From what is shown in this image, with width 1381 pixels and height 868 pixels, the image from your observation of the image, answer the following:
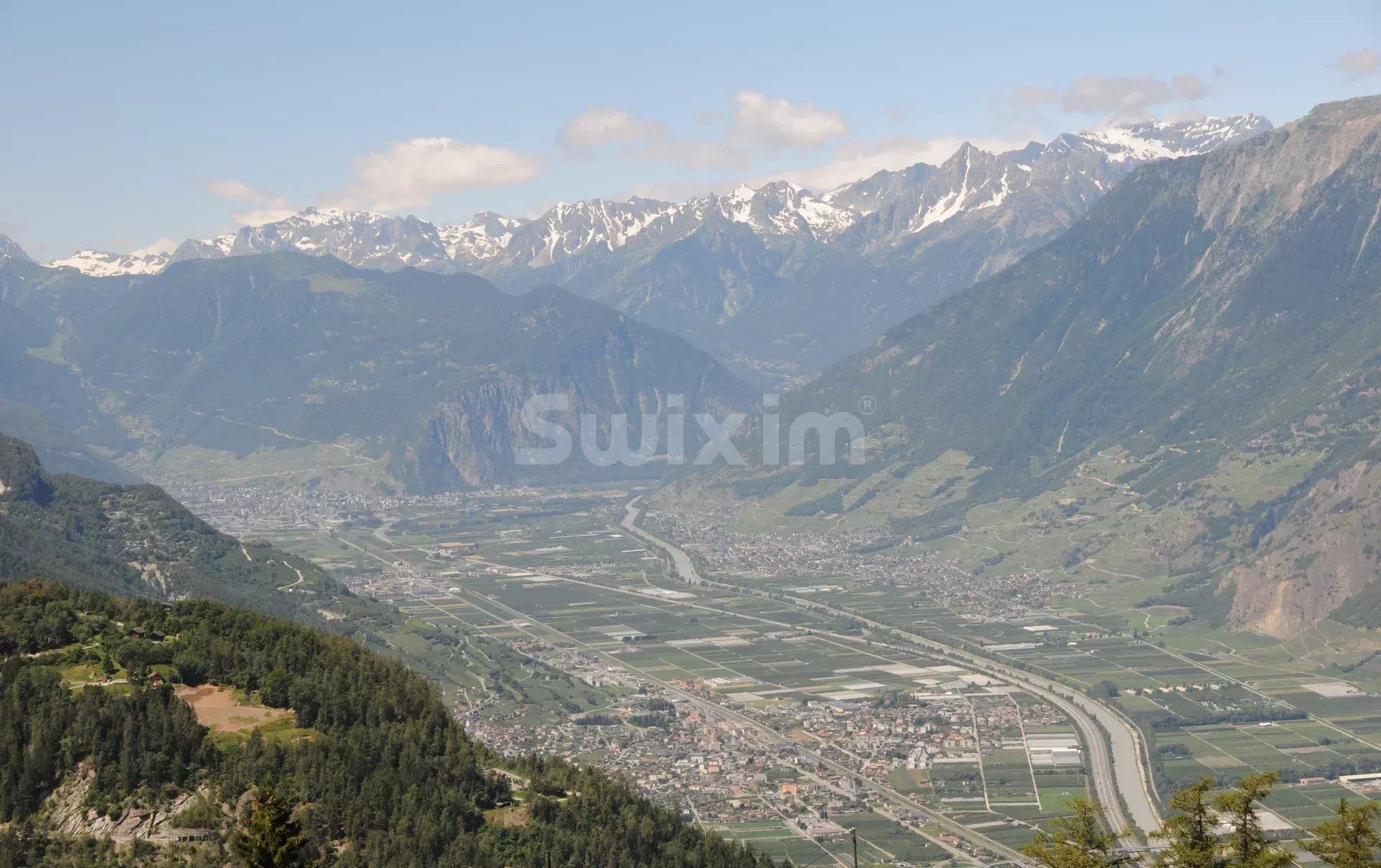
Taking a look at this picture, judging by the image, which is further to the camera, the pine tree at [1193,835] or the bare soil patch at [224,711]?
the bare soil patch at [224,711]

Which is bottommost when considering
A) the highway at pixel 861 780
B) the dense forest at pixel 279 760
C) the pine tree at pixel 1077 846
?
the highway at pixel 861 780

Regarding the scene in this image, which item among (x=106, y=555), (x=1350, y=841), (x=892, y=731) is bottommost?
(x=892, y=731)

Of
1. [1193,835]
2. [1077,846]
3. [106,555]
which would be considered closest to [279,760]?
[1077,846]

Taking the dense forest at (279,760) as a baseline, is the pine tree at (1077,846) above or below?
above

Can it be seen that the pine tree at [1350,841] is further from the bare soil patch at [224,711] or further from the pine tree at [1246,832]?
the bare soil patch at [224,711]

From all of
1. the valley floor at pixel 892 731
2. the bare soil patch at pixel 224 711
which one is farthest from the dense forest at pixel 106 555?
the bare soil patch at pixel 224 711

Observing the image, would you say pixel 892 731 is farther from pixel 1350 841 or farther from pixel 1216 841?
pixel 1350 841

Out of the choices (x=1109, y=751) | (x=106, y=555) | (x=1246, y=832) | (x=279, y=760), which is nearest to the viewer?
(x=1246, y=832)
